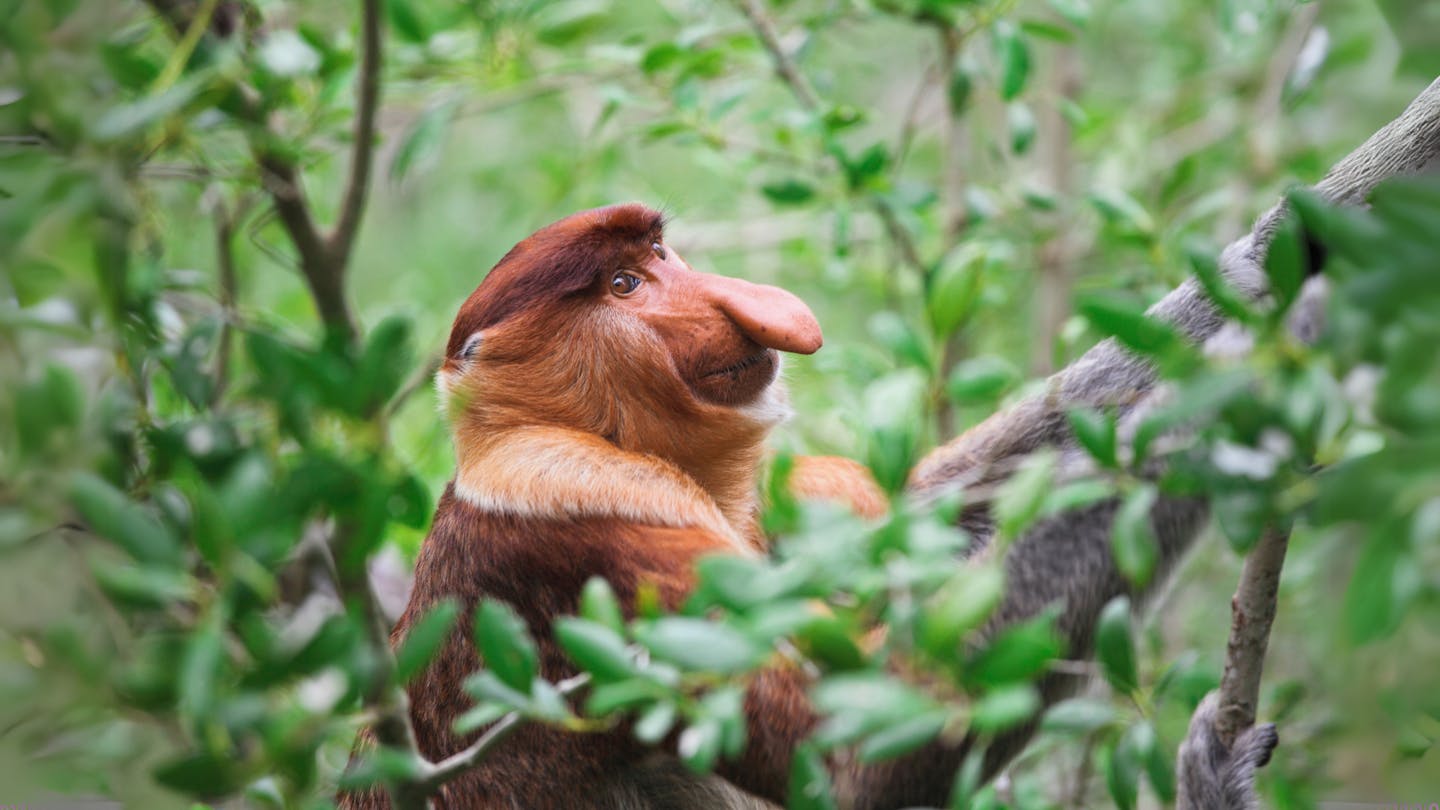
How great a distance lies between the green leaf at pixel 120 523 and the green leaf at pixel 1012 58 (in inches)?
82.7

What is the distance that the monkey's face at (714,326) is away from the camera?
2271 millimetres

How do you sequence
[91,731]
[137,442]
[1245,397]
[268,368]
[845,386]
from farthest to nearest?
[845,386] → [91,731] → [137,442] → [268,368] → [1245,397]

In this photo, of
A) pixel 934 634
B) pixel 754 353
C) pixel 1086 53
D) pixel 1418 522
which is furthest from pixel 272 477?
pixel 1086 53

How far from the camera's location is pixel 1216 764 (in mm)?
2018

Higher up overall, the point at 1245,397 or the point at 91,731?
the point at 1245,397

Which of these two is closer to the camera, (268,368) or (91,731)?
(268,368)

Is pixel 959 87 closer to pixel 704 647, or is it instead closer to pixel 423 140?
pixel 423 140

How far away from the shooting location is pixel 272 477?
1198 mm

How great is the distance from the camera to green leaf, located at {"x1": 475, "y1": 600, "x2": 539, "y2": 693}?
129 cm

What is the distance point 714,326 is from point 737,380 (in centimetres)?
11

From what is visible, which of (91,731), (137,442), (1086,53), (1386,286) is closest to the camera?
(1386,286)

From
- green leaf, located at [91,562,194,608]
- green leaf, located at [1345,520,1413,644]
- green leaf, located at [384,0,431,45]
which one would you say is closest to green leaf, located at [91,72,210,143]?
green leaf, located at [91,562,194,608]

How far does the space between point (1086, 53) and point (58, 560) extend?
5.41m

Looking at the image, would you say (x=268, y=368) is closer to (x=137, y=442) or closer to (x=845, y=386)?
(x=137, y=442)
